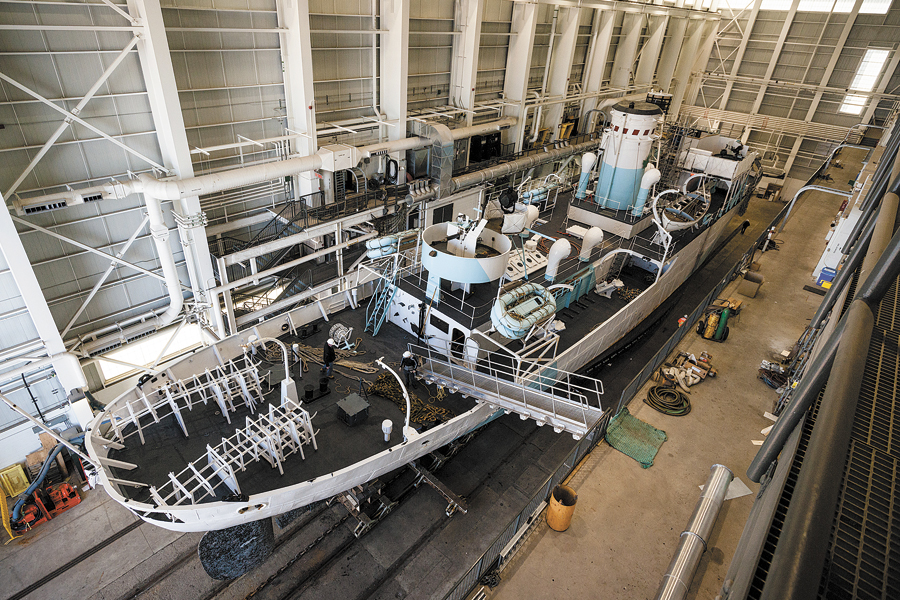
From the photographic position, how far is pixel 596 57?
1180 inches

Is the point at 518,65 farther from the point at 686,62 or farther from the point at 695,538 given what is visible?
the point at 695,538

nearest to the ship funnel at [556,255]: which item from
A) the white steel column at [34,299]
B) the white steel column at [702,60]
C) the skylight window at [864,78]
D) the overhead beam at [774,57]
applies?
the white steel column at [34,299]

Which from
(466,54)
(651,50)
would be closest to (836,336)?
(466,54)

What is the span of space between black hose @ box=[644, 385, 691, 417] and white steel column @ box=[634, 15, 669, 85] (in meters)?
27.2

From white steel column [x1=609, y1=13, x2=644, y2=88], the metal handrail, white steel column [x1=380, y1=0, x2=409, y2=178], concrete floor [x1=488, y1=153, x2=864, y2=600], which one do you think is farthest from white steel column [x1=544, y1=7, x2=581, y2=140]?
the metal handrail

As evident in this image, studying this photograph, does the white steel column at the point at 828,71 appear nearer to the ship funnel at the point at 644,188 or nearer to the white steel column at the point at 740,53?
the white steel column at the point at 740,53

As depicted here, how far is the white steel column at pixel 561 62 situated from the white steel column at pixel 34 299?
26066 mm

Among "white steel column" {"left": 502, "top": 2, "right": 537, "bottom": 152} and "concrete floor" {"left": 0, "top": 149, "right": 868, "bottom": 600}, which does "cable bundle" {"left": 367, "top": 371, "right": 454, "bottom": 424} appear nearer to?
"concrete floor" {"left": 0, "top": 149, "right": 868, "bottom": 600}

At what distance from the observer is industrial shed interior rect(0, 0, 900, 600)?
1057cm

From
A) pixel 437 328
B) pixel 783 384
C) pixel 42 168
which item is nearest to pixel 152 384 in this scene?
pixel 42 168

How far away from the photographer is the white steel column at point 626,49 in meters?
31.7

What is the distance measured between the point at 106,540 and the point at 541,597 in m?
10.8

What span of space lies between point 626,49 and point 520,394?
29.7 metres

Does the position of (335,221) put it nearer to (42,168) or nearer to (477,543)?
(42,168)
